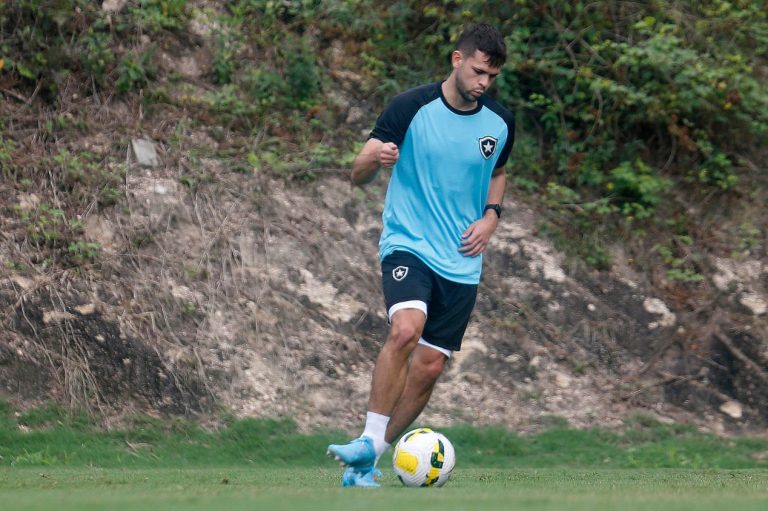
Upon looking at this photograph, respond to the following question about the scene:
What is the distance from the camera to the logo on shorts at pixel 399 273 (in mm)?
6664

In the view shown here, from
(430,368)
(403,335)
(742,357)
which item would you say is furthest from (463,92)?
(742,357)

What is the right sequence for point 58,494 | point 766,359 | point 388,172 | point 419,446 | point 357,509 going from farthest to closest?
point 388,172 → point 766,359 → point 419,446 → point 58,494 → point 357,509

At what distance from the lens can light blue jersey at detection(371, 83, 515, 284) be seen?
22.4 ft

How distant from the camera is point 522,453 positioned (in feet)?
33.0

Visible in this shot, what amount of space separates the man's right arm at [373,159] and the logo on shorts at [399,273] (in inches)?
21.4

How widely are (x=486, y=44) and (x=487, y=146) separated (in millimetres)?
623

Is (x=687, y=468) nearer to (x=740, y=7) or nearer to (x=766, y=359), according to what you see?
(x=766, y=359)

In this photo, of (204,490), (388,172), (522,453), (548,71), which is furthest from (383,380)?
(548,71)

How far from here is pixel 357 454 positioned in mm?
6129

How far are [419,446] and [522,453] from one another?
12.9ft

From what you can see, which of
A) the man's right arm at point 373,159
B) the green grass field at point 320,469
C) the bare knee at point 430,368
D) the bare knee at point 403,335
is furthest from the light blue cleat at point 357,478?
the man's right arm at point 373,159

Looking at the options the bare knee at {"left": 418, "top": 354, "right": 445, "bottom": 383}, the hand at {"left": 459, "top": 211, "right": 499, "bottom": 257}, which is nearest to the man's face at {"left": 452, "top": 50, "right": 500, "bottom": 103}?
the hand at {"left": 459, "top": 211, "right": 499, "bottom": 257}

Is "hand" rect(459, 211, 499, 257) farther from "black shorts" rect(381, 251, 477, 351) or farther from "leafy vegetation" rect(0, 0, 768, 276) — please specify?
"leafy vegetation" rect(0, 0, 768, 276)

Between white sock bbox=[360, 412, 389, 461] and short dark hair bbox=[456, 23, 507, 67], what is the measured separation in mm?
2113
